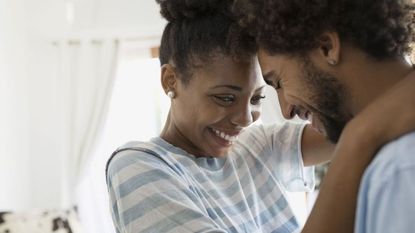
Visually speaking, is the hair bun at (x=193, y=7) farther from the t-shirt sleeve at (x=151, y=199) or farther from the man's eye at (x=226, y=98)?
the t-shirt sleeve at (x=151, y=199)

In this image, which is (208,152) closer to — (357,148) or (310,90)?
(310,90)

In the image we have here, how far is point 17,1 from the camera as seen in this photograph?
314 cm

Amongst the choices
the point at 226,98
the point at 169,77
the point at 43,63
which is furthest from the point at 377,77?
the point at 43,63

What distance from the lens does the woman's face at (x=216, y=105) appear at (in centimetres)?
102

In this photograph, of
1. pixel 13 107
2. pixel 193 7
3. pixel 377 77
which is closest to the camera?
pixel 377 77

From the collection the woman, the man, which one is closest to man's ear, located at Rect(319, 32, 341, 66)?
the man

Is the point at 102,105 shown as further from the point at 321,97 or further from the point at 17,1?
the point at 321,97

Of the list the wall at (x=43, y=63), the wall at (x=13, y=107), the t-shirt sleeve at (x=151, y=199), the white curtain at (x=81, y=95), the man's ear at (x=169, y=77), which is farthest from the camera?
the white curtain at (x=81, y=95)

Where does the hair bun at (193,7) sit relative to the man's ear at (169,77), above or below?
above

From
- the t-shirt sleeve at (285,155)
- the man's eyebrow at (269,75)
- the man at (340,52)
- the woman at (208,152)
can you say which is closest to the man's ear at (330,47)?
the man at (340,52)

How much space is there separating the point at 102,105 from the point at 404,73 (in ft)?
8.66

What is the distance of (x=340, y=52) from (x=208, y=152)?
0.45 meters

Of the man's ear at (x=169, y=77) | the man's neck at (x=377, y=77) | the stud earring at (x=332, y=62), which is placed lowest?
the man's ear at (x=169, y=77)

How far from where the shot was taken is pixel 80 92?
10.5ft
